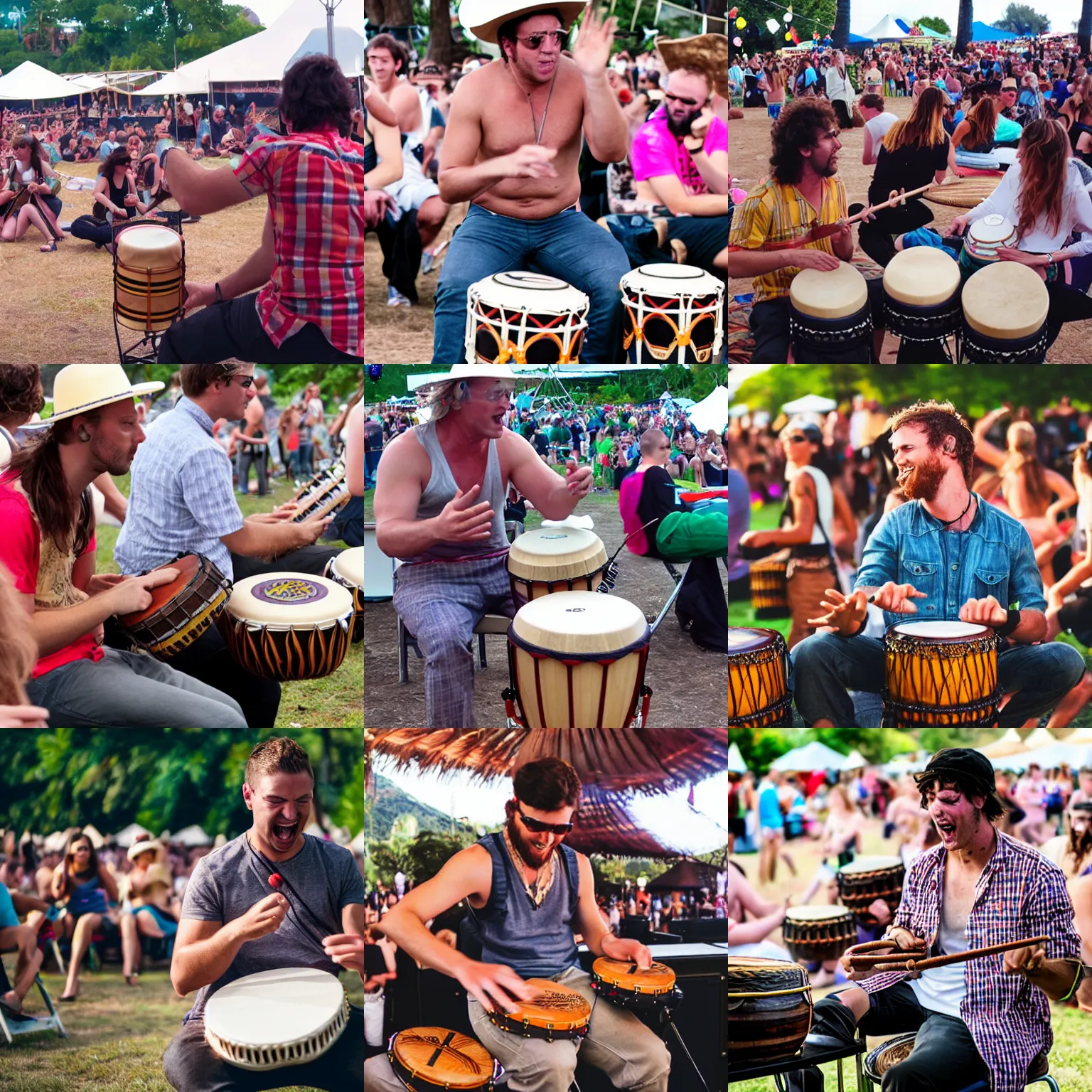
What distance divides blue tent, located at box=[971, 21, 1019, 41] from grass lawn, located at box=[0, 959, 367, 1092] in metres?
6.30

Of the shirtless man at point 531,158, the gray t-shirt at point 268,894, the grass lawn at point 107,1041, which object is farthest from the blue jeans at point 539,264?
the grass lawn at point 107,1041

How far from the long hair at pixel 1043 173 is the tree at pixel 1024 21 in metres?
0.50

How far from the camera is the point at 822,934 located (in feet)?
29.0

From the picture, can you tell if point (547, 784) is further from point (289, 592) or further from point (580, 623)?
point (289, 592)

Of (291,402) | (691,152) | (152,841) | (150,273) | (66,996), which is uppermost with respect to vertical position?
(691,152)

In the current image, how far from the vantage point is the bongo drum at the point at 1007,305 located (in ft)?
28.7

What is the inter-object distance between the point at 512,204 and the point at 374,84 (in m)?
1.00

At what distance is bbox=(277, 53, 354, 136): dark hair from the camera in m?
8.39

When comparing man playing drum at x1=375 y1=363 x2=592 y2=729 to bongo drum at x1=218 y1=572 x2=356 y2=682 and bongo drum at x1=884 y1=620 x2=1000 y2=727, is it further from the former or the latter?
bongo drum at x1=884 y1=620 x2=1000 y2=727

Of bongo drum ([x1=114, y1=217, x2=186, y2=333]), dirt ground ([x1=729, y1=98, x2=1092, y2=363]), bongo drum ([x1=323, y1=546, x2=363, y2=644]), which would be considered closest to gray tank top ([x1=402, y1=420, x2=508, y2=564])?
bongo drum ([x1=323, y1=546, x2=363, y2=644])

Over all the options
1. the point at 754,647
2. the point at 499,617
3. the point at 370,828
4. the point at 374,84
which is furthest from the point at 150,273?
the point at 754,647

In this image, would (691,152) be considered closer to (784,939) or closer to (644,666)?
(644,666)

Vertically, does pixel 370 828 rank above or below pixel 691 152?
below

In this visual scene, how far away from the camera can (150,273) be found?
8.62 meters
